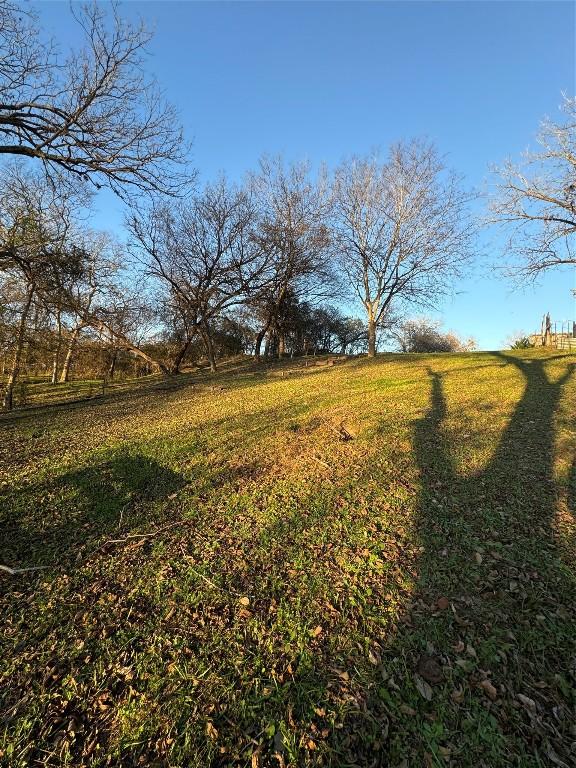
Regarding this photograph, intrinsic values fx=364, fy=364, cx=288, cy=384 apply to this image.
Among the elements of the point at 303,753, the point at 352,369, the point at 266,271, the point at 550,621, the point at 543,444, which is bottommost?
the point at 303,753

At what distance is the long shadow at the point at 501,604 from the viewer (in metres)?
1.77

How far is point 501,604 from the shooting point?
7.98 ft

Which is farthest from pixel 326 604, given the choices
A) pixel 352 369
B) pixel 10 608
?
pixel 352 369

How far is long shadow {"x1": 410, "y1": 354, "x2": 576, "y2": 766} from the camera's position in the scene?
1.77 m

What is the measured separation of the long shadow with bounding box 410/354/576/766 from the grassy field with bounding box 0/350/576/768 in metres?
0.01

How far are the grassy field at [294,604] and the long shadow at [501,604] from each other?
0.04 feet

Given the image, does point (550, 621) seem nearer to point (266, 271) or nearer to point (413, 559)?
point (413, 559)

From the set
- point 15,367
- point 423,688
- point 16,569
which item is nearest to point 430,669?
point 423,688

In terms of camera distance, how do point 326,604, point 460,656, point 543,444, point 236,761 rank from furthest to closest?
point 543,444, point 326,604, point 460,656, point 236,761

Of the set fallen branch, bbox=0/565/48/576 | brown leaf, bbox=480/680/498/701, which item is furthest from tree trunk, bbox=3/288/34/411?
brown leaf, bbox=480/680/498/701

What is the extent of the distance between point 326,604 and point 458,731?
96 centimetres

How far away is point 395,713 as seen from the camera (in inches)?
72.4

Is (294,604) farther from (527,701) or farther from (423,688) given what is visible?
(527,701)

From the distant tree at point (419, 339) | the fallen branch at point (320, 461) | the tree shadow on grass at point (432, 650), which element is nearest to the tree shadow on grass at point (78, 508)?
the tree shadow on grass at point (432, 650)
